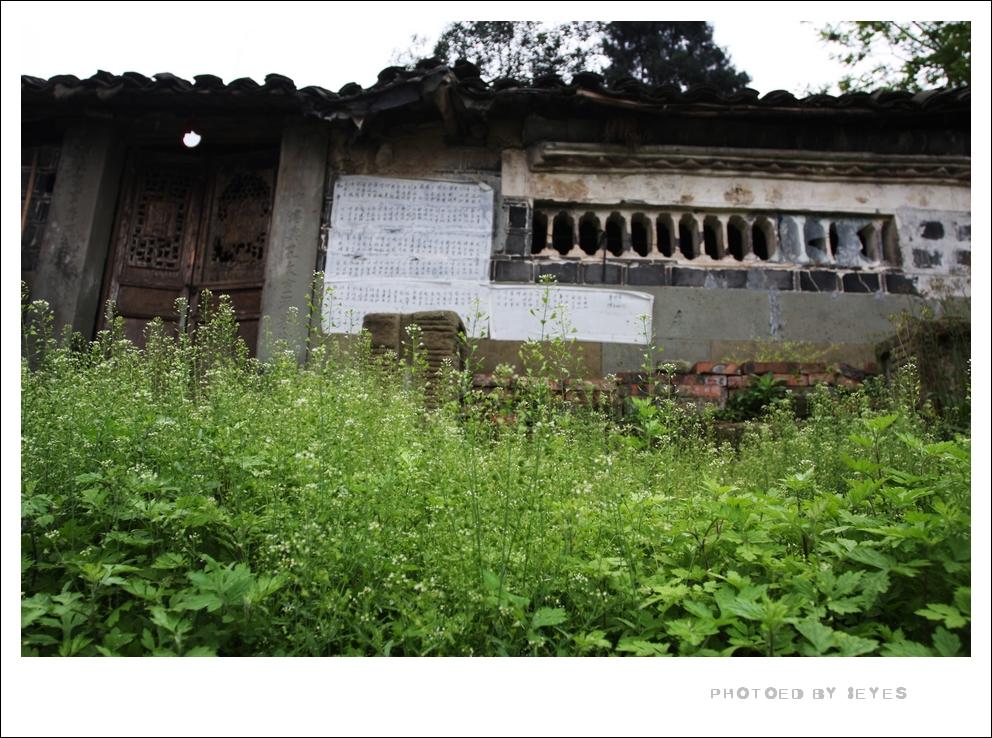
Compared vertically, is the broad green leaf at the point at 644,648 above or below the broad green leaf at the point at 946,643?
below

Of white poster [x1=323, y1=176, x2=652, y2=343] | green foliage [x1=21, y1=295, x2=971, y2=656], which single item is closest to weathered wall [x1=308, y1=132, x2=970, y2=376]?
Answer: white poster [x1=323, y1=176, x2=652, y2=343]

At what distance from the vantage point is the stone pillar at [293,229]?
6738mm

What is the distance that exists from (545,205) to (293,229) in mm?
2331

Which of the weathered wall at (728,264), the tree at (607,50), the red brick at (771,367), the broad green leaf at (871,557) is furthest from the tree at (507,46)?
the broad green leaf at (871,557)

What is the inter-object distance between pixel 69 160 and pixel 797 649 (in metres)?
7.51

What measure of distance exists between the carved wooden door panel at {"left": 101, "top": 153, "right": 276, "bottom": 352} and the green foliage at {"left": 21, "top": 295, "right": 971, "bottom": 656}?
14.1 feet

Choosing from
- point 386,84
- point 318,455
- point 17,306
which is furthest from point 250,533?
point 386,84

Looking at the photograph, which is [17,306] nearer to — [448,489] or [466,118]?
[448,489]

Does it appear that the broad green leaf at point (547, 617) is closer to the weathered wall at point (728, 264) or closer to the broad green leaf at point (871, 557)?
the broad green leaf at point (871, 557)

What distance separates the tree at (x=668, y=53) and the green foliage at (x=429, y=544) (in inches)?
415

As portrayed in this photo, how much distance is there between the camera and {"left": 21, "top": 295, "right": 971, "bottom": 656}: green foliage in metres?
2.09

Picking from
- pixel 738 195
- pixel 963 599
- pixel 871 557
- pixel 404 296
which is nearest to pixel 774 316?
pixel 738 195

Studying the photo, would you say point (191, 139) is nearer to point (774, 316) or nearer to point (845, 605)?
point (774, 316)

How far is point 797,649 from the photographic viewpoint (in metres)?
1.99
